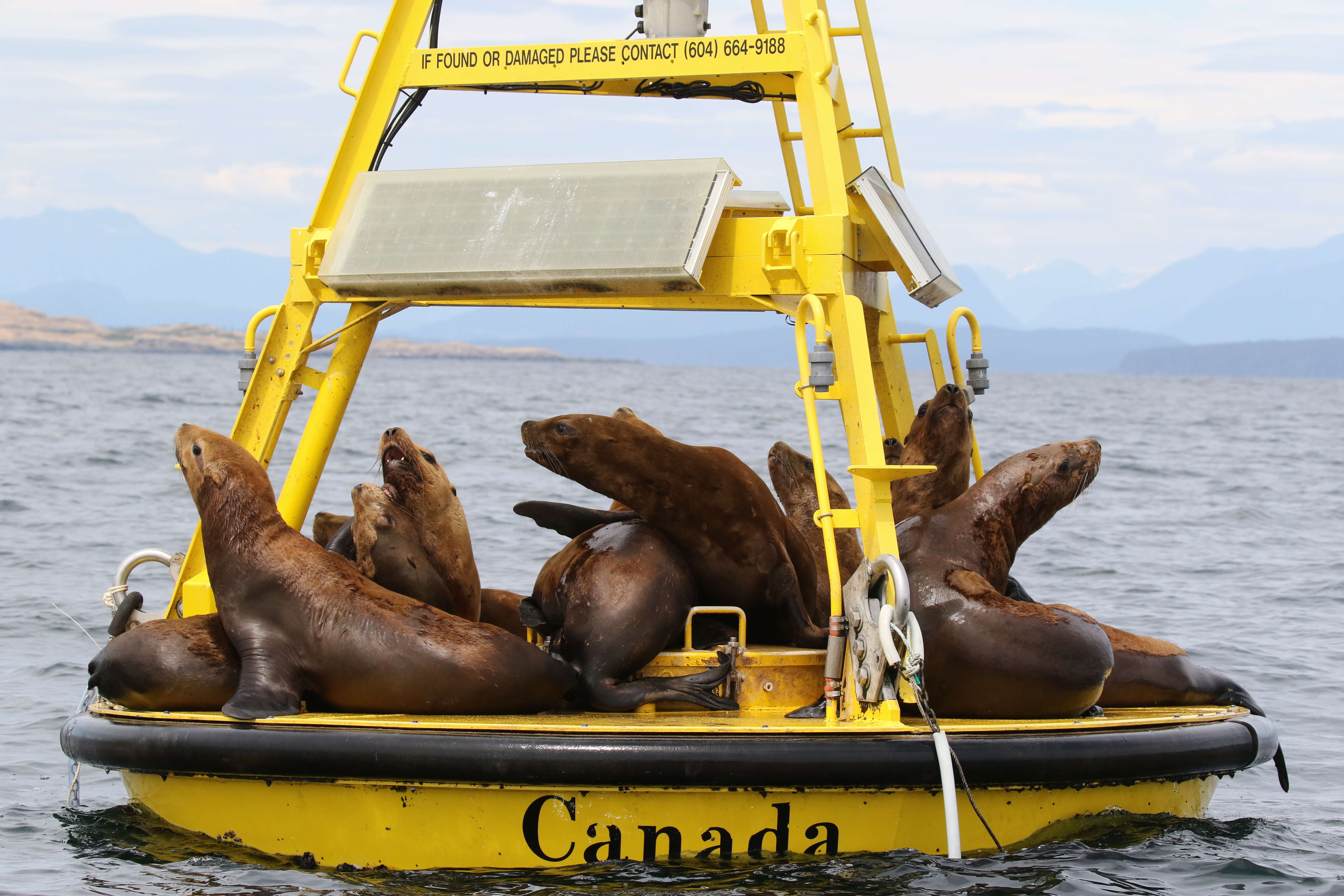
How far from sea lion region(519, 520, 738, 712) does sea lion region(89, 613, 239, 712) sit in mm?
1444

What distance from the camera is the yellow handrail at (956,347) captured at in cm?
785

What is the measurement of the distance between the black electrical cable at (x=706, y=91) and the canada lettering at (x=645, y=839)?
342cm

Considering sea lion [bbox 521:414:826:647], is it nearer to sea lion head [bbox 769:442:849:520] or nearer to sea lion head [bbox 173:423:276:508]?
sea lion head [bbox 769:442:849:520]

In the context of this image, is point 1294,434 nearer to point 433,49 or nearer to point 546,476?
point 546,476

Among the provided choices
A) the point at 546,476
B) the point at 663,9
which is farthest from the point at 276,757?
the point at 546,476

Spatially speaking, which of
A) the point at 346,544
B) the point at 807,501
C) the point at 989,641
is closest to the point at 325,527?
the point at 346,544

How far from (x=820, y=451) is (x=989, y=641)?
1.17 meters

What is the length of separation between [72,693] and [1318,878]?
26.0 feet

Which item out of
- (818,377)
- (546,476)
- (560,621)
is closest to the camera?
(818,377)

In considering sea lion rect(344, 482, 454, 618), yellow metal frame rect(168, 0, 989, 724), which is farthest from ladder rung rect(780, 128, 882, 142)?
sea lion rect(344, 482, 454, 618)

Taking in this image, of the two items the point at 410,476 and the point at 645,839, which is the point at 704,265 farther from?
the point at 645,839

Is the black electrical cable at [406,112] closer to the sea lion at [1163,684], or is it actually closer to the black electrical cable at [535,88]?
the black electrical cable at [535,88]

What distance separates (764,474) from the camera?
77.4 ft

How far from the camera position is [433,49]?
7145 mm
